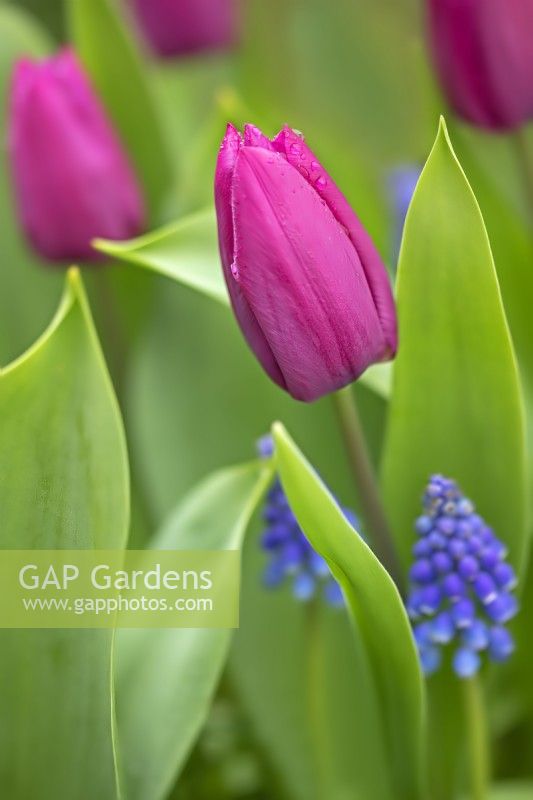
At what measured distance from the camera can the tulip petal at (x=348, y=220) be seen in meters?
0.40

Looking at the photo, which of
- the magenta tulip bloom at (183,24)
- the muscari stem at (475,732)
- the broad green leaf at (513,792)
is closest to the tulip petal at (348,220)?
the muscari stem at (475,732)

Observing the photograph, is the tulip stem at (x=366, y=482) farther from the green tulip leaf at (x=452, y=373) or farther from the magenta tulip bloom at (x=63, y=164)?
the magenta tulip bloom at (x=63, y=164)

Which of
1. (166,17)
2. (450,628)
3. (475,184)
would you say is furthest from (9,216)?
(450,628)

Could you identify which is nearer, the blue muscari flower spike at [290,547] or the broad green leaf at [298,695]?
the blue muscari flower spike at [290,547]

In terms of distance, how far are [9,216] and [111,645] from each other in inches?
15.9

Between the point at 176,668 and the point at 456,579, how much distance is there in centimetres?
13

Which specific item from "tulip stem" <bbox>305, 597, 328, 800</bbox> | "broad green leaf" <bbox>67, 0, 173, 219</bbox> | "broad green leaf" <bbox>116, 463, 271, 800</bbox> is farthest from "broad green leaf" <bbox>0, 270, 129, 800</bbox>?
"broad green leaf" <bbox>67, 0, 173, 219</bbox>

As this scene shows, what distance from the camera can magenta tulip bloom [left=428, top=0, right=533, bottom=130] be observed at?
0.56 metres

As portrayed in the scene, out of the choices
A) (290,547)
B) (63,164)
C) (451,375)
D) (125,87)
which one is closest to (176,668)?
(290,547)

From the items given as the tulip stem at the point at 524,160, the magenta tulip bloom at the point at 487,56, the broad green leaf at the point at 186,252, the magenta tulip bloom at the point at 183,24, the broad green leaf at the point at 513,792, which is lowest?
the broad green leaf at the point at 513,792

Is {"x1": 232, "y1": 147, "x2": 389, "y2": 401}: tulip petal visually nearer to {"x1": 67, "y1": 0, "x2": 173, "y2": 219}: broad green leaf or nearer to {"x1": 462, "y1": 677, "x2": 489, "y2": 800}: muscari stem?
{"x1": 462, "y1": 677, "x2": 489, "y2": 800}: muscari stem

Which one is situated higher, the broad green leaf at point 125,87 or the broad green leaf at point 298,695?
the broad green leaf at point 125,87

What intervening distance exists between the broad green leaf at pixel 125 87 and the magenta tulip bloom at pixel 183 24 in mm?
51

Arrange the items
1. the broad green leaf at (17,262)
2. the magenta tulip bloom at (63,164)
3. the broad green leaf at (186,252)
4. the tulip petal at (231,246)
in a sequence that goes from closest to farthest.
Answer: the tulip petal at (231,246), the broad green leaf at (186,252), the magenta tulip bloom at (63,164), the broad green leaf at (17,262)
